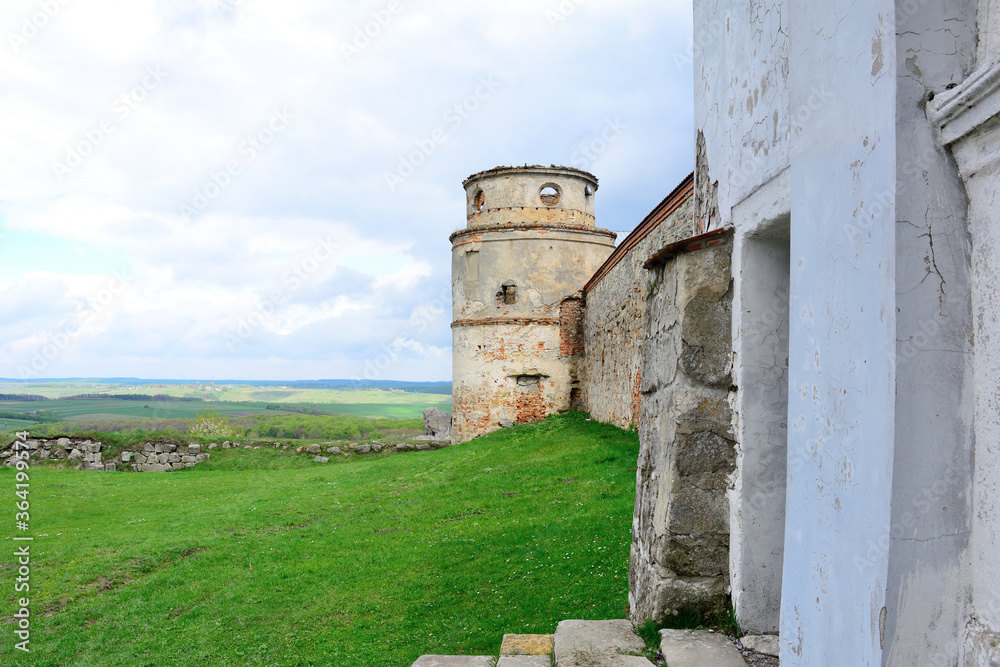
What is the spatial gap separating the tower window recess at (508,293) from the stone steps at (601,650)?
1610 centimetres

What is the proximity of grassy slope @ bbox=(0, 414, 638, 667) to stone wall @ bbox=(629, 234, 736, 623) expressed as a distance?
43.8 inches

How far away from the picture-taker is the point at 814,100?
259 centimetres

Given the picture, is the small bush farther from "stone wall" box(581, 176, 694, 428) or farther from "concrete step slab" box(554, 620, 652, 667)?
"concrete step slab" box(554, 620, 652, 667)

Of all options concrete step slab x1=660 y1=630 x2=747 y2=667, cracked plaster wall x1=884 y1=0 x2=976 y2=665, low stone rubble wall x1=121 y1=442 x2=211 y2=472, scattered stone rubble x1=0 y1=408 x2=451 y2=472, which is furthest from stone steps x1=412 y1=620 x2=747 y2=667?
low stone rubble wall x1=121 y1=442 x2=211 y2=472

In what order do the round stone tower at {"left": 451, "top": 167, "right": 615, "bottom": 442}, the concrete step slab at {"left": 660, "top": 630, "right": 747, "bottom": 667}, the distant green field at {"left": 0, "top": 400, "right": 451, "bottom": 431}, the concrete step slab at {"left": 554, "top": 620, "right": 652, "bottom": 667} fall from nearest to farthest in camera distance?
the concrete step slab at {"left": 660, "top": 630, "right": 747, "bottom": 667} → the concrete step slab at {"left": 554, "top": 620, "right": 652, "bottom": 667} → the round stone tower at {"left": 451, "top": 167, "right": 615, "bottom": 442} → the distant green field at {"left": 0, "top": 400, "right": 451, "bottom": 431}

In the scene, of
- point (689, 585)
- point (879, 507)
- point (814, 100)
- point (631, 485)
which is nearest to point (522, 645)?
point (689, 585)

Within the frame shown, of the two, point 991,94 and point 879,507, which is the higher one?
point 991,94

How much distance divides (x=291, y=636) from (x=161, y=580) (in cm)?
261

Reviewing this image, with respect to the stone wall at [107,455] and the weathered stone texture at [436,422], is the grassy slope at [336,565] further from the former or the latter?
the weathered stone texture at [436,422]

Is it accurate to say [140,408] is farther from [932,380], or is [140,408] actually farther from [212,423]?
[932,380]

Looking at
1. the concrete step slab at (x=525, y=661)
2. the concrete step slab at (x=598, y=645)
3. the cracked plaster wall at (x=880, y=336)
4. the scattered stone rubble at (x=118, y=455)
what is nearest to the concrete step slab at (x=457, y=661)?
the concrete step slab at (x=525, y=661)

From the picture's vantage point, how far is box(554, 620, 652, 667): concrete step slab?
132 inches

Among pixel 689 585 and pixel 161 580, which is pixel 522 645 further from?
pixel 161 580

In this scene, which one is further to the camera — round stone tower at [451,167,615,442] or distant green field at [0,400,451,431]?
distant green field at [0,400,451,431]
